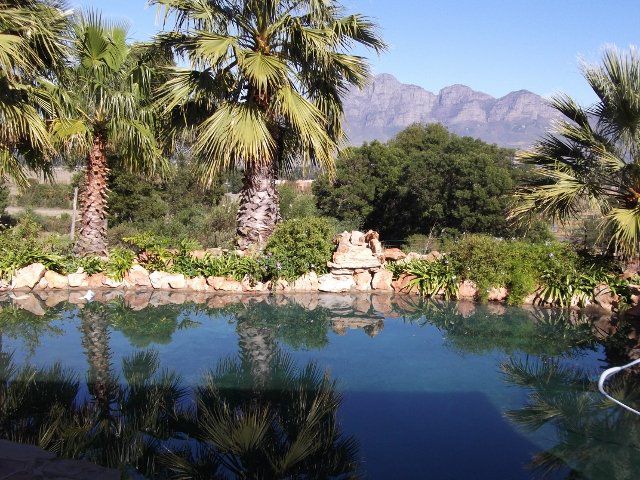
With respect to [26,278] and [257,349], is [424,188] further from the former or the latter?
[257,349]

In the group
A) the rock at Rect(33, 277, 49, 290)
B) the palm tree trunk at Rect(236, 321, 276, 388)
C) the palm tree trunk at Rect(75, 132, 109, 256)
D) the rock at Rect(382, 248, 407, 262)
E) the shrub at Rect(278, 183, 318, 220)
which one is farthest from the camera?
the shrub at Rect(278, 183, 318, 220)

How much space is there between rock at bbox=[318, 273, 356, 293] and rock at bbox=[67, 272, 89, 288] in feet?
14.2

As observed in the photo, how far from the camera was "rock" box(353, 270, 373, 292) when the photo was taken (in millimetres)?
10523

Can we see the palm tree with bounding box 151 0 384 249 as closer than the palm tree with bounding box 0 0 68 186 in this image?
No

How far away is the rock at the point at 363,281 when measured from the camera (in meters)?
10.5

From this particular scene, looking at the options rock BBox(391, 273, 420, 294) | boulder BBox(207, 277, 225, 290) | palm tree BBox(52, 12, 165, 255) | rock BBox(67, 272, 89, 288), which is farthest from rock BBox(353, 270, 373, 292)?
rock BBox(67, 272, 89, 288)

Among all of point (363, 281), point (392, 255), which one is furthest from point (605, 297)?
point (363, 281)

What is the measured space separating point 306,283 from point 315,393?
5190mm

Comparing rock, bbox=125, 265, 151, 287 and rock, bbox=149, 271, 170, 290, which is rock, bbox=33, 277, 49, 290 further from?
rock, bbox=149, 271, 170, 290

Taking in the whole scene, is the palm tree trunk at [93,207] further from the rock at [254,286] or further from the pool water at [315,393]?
the rock at [254,286]

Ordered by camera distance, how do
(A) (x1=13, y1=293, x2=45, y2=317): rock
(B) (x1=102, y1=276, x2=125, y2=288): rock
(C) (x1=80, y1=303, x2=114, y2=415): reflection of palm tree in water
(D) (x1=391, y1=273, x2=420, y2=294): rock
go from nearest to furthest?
(C) (x1=80, y1=303, x2=114, y2=415): reflection of palm tree in water, (A) (x1=13, y1=293, x2=45, y2=317): rock, (B) (x1=102, y1=276, x2=125, y2=288): rock, (D) (x1=391, y1=273, x2=420, y2=294): rock

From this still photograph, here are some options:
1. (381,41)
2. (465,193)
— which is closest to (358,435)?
(381,41)

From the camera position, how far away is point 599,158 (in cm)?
903

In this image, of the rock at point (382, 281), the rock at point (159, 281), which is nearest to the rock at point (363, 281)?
the rock at point (382, 281)
